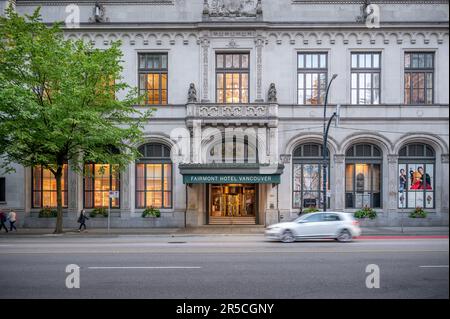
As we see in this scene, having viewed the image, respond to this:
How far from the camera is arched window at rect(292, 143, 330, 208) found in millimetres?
25047

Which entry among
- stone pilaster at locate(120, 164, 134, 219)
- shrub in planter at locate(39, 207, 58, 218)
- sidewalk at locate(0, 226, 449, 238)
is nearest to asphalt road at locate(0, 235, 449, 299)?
sidewalk at locate(0, 226, 449, 238)

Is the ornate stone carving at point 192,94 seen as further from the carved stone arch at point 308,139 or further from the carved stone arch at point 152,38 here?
the carved stone arch at point 308,139

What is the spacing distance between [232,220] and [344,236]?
10305 mm

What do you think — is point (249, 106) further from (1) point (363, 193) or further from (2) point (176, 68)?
(1) point (363, 193)

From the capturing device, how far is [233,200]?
26.4m

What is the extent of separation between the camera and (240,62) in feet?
83.2

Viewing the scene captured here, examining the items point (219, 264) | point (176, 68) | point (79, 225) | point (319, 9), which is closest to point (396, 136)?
point (319, 9)

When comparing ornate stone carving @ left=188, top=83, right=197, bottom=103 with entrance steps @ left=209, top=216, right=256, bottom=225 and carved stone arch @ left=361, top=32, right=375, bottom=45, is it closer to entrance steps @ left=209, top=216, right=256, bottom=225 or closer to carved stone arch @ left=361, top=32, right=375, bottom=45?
entrance steps @ left=209, top=216, right=256, bottom=225

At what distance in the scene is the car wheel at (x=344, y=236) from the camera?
16656 millimetres

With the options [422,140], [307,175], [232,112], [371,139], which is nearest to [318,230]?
[307,175]

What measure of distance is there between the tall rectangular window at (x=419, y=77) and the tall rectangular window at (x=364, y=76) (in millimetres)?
1955

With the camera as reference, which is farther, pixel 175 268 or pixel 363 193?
pixel 363 193

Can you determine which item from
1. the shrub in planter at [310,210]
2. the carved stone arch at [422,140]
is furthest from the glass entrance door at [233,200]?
the carved stone arch at [422,140]

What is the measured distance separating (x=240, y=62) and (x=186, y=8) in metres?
5.17
